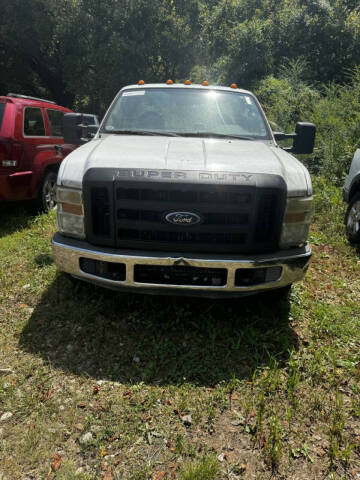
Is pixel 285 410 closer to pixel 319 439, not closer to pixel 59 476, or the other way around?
pixel 319 439

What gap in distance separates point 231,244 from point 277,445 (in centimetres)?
131

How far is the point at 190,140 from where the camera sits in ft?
11.2

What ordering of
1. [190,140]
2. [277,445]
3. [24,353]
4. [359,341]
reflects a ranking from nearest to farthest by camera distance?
[277,445] < [24,353] < [359,341] < [190,140]

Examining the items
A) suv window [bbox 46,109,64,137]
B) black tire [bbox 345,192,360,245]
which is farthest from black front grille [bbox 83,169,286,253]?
suv window [bbox 46,109,64,137]

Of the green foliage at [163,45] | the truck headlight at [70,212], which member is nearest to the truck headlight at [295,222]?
the truck headlight at [70,212]

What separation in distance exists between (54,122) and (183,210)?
4.63 metres

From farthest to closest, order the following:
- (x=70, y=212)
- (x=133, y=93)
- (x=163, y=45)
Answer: (x=163, y=45) < (x=133, y=93) < (x=70, y=212)

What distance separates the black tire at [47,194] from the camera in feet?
18.7

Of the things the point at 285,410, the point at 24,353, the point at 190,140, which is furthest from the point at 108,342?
the point at 190,140

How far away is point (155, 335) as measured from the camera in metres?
3.05

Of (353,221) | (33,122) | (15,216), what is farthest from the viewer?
(15,216)

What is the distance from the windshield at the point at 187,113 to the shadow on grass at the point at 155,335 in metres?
1.70

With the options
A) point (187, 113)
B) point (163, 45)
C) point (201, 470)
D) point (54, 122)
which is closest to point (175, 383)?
point (201, 470)

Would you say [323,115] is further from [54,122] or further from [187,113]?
[187,113]
